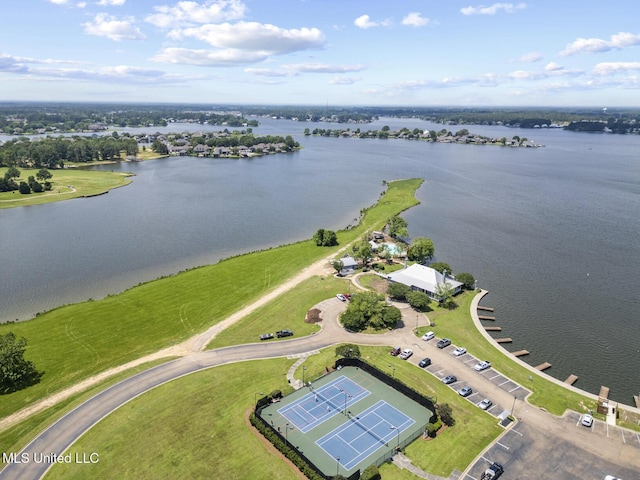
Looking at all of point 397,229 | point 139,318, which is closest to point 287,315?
point 139,318

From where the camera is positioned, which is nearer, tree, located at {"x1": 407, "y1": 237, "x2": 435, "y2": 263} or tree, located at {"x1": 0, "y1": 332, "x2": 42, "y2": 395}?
tree, located at {"x1": 0, "y1": 332, "x2": 42, "y2": 395}

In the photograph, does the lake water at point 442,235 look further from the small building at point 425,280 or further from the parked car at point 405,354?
the parked car at point 405,354

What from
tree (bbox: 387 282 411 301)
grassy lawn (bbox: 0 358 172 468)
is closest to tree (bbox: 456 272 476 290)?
tree (bbox: 387 282 411 301)

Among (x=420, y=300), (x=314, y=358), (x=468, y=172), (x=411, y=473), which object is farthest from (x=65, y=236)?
(x=468, y=172)

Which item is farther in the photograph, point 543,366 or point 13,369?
point 543,366

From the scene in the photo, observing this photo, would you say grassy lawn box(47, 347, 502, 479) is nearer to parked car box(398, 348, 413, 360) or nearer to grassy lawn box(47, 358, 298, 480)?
grassy lawn box(47, 358, 298, 480)

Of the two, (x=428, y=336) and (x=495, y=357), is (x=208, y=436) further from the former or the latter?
(x=495, y=357)
